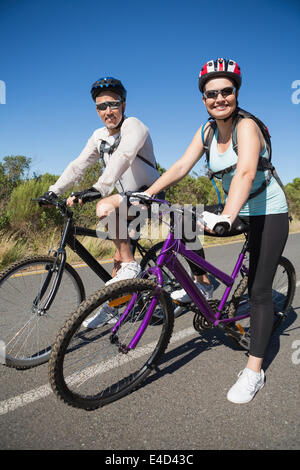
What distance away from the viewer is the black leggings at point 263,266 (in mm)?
2436

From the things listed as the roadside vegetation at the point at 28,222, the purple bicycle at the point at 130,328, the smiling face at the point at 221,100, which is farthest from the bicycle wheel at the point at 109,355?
the roadside vegetation at the point at 28,222

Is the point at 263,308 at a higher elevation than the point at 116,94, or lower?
lower

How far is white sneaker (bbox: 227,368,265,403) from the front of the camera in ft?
7.70

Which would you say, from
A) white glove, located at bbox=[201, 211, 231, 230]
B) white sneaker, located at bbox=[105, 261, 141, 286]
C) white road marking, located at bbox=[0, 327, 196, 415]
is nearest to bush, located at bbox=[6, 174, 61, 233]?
white sneaker, located at bbox=[105, 261, 141, 286]

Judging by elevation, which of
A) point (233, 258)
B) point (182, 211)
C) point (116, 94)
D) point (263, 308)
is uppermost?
point (116, 94)

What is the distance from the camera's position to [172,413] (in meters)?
2.20

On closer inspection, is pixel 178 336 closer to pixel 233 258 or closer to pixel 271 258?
pixel 271 258

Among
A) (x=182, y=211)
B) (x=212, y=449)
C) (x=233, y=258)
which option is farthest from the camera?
(x=233, y=258)

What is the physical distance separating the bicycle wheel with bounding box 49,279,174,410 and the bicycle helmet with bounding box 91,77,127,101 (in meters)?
1.76

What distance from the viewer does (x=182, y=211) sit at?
237 centimetres

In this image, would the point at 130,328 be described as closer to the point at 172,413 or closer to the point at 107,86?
the point at 172,413

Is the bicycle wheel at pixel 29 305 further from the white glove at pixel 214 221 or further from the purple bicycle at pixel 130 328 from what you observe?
the white glove at pixel 214 221
